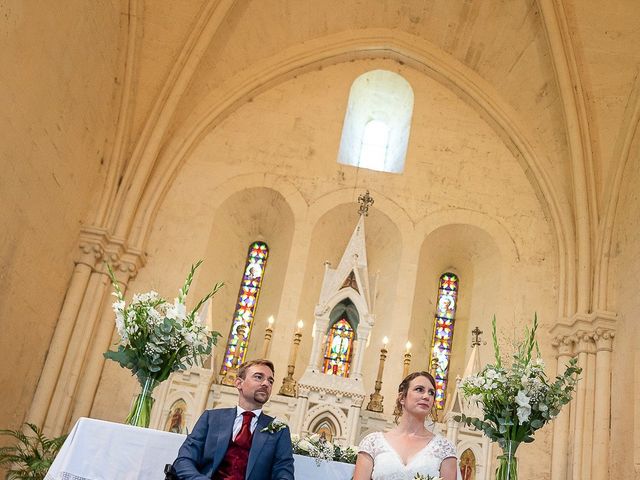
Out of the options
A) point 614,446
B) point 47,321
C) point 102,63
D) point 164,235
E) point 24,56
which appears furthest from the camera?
point 164,235

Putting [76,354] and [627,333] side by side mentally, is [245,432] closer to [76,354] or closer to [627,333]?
[76,354]

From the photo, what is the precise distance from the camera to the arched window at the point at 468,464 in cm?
952

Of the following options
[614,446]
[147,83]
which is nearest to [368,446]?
[614,446]

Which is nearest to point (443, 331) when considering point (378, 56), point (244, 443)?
point (378, 56)

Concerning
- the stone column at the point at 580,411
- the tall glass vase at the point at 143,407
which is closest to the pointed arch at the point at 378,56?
the stone column at the point at 580,411

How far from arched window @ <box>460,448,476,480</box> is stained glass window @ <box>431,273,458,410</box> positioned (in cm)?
141

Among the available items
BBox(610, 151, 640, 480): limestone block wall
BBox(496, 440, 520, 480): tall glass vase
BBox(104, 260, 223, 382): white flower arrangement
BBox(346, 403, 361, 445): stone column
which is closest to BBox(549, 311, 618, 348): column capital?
BBox(610, 151, 640, 480): limestone block wall

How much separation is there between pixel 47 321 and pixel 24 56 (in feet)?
12.1

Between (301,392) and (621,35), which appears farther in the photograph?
(621,35)

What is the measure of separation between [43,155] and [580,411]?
8.13 meters

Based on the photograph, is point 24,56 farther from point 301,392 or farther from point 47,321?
point 301,392

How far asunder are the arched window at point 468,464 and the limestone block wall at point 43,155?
5946mm

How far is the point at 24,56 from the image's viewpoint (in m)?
8.70

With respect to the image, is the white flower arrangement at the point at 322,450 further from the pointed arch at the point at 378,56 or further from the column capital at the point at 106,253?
the pointed arch at the point at 378,56
